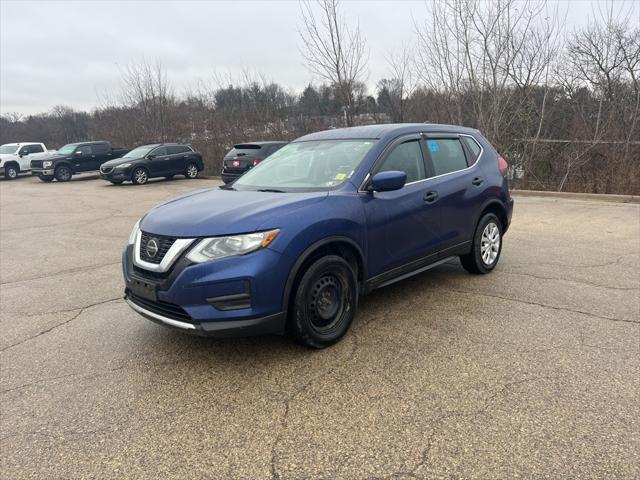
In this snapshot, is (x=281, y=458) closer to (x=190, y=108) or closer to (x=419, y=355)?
(x=419, y=355)

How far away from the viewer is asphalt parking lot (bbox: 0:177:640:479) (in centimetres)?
244

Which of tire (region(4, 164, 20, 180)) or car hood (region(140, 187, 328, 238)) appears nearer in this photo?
car hood (region(140, 187, 328, 238))

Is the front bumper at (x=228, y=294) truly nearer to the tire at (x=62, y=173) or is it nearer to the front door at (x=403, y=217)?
the front door at (x=403, y=217)

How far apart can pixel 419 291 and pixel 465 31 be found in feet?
44.1

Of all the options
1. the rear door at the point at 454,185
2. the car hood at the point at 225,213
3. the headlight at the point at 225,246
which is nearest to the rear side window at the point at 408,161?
the rear door at the point at 454,185

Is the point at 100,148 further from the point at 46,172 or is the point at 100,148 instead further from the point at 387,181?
the point at 387,181

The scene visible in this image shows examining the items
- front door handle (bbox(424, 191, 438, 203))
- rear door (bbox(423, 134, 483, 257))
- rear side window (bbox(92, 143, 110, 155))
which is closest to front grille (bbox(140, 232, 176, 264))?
front door handle (bbox(424, 191, 438, 203))

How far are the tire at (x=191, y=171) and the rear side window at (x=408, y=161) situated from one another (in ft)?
57.2

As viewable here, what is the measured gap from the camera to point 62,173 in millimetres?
22547

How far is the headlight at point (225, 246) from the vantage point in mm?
3162

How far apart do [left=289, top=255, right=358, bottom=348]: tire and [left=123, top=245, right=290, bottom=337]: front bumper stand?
0.20 metres

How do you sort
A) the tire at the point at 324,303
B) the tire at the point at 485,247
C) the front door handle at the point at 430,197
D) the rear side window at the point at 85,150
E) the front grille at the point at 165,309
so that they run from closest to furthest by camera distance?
the front grille at the point at 165,309
the tire at the point at 324,303
the front door handle at the point at 430,197
the tire at the point at 485,247
the rear side window at the point at 85,150

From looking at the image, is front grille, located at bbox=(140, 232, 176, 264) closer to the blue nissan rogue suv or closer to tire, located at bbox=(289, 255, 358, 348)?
the blue nissan rogue suv

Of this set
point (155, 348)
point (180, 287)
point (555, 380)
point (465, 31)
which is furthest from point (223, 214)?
point (465, 31)
